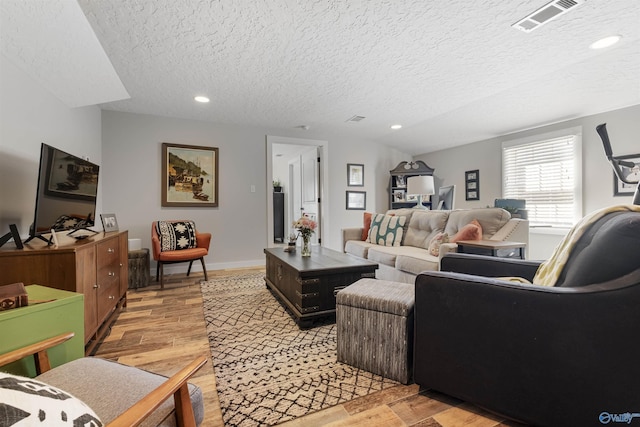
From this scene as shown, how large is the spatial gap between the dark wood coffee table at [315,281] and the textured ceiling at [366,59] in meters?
1.80

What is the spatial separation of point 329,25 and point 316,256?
6.32 ft

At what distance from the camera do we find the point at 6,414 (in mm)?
414

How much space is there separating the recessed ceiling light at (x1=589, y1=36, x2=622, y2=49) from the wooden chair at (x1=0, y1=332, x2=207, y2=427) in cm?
343

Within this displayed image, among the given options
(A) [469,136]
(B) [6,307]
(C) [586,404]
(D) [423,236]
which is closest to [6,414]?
(B) [6,307]

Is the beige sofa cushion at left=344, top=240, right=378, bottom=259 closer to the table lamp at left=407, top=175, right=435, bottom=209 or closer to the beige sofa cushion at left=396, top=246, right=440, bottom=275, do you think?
the beige sofa cushion at left=396, top=246, right=440, bottom=275

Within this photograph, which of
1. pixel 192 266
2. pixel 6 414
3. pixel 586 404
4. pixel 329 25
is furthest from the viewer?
pixel 192 266

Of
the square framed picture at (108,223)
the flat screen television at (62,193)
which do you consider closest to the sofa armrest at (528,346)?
the flat screen television at (62,193)

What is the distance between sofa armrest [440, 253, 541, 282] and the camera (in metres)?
1.59

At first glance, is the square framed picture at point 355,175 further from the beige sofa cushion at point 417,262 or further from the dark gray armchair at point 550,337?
the dark gray armchair at point 550,337

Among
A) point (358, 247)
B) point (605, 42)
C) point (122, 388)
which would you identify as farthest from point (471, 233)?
point (122, 388)

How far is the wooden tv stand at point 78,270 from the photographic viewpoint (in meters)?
1.54

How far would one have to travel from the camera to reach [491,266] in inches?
66.3

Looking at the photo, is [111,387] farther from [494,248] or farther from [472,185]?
[472,185]

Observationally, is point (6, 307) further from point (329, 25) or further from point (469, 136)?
point (469, 136)
